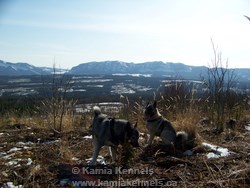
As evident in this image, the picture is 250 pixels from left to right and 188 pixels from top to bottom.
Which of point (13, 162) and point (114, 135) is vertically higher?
point (114, 135)

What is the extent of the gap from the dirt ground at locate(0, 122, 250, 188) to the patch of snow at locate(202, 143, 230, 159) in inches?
5.1

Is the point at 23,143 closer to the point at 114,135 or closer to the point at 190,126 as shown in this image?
the point at 114,135

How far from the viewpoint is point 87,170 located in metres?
5.35

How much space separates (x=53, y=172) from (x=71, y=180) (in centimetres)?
49

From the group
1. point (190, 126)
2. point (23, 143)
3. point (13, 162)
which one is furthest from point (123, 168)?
point (23, 143)

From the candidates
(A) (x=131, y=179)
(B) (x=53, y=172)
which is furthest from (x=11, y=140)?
(A) (x=131, y=179)

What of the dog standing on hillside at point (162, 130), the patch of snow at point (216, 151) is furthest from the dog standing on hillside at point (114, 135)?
the patch of snow at point (216, 151)

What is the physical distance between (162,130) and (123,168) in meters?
1.94

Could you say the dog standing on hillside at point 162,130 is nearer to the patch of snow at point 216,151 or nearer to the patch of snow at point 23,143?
the patch of snow at point 216,151

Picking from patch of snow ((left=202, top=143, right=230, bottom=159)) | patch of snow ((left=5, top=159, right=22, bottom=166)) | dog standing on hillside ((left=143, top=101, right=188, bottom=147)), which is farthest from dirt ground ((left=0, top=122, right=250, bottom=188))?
dog standing on hillside ((left=143, top=101, right=188, bottom=147))

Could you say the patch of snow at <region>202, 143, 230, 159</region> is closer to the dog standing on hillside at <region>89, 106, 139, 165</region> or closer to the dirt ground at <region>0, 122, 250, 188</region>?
the dirt ground at <region>0, 122, 250, 188</region>

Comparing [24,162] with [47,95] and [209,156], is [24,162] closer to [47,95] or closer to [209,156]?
[209,156]

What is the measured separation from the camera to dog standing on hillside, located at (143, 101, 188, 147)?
6.91m

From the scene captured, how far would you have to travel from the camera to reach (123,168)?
17.6 feet
